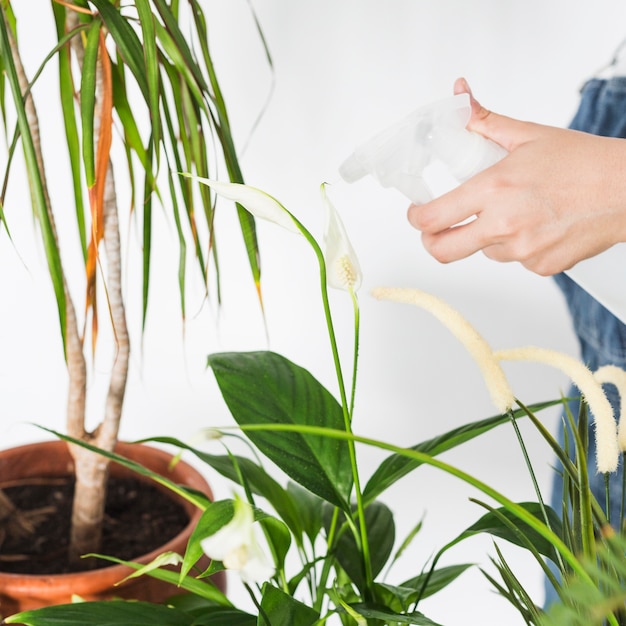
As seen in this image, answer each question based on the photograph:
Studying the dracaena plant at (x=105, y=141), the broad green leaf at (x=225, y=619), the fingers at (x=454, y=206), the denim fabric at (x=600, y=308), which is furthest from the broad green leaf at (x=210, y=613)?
the denim fabric at (x=600, y=308)

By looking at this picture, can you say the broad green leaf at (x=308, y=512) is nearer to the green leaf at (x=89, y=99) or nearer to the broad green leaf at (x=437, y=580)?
the broad green leaf at (x=437, y=580)

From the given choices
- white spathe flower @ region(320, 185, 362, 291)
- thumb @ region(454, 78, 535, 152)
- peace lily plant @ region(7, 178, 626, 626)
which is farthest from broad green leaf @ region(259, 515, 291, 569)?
thumb @ region(454, 78, 535, 152)

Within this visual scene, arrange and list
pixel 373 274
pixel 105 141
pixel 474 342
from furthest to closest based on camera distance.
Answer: pixel 373 274 → pixel 105 141 → pixel 474 342

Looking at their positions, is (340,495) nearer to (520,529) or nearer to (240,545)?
(520,529)

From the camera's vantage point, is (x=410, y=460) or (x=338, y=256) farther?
(x=410, y=460)

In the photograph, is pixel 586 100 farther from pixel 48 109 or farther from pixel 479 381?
pixel 48 109

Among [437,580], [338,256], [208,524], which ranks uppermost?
[338,256]

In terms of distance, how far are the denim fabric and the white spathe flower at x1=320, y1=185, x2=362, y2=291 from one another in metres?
0.41

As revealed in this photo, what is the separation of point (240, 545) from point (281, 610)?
210 millimetres

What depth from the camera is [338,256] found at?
0.52 m

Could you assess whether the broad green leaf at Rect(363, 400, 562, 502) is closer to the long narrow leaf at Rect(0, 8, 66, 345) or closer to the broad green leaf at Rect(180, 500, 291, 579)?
the broad green leaf at Rect(180, 500, 291, 579)

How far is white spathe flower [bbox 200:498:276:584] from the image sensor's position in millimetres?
374

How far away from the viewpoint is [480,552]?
1.22 meters

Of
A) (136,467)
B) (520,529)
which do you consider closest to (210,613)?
(136,467)
